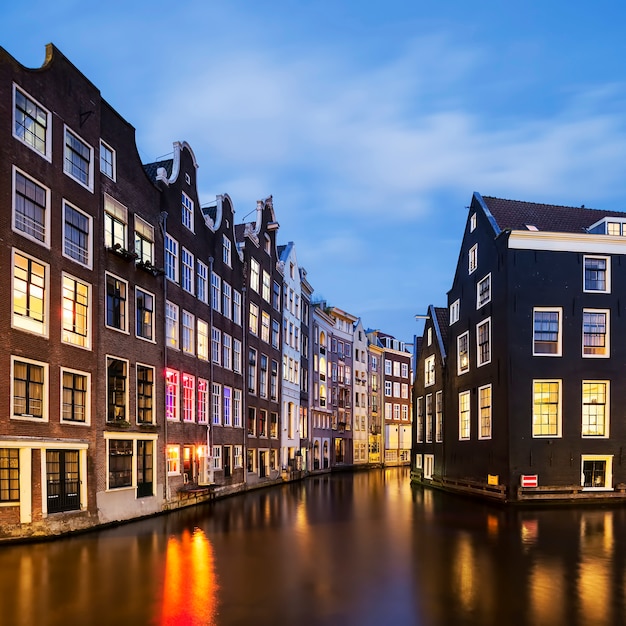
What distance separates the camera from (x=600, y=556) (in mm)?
18562

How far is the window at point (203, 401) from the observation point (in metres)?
38.2

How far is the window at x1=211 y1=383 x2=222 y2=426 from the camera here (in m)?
40.2

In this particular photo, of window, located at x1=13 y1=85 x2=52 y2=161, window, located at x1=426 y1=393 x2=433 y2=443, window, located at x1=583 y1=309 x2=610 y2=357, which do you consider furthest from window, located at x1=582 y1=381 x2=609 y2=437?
window, located at x1=13 y1=85 x2=52 y2=161

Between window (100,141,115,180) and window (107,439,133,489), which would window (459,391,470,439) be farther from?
window (100,141,115,180)

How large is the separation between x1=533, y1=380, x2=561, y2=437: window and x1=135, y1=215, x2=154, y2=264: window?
22.1 m

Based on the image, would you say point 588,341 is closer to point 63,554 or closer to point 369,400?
point 63,554

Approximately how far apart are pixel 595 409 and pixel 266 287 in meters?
27.1

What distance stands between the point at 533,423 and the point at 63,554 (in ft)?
86.4

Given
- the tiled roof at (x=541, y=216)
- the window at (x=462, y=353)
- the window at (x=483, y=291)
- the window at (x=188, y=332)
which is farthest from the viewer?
the window at (x=462, y=353)

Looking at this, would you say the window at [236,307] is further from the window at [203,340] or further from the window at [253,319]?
the window at [203,340]

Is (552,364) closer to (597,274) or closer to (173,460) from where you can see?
(597,274)

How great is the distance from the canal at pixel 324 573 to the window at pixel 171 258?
12661mm

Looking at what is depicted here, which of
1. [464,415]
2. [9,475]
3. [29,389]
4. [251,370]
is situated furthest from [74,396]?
[464,415]

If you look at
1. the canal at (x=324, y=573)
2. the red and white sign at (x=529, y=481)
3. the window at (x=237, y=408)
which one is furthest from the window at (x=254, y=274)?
the canal at (x=324, y=573)
